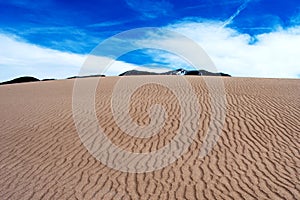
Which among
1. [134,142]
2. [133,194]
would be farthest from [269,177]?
[134,142]

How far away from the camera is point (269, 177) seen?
25.2 feet

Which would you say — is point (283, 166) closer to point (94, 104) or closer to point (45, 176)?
point (45, 176)

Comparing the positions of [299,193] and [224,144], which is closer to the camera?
[299,193]

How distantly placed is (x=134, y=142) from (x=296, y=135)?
517cm

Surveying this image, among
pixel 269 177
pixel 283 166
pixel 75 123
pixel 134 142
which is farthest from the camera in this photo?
pixel 75 123

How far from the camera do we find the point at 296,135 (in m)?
10.5

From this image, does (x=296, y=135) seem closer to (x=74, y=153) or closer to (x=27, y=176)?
(x=74, y=153)

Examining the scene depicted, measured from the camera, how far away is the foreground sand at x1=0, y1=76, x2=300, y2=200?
281 inches

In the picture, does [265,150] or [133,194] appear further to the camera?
[265,150]

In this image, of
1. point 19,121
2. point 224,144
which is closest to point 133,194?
point 224,144

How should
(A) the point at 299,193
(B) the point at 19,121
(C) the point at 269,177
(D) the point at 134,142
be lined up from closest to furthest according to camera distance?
(A) the point at 299,193 < (C) the point at 269,177 < (D) the point at 134,142 < (B) the point at 19,121

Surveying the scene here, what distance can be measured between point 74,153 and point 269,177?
209 inches

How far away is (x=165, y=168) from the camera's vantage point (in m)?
8.44

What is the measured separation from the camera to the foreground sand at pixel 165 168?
714 cm
